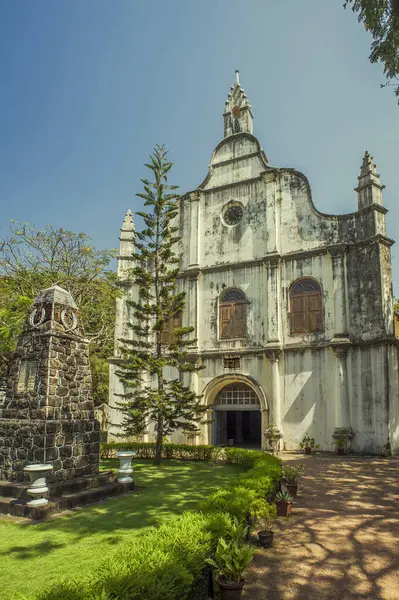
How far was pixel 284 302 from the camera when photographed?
17359 mm

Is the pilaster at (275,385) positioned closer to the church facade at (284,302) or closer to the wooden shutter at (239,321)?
the church facade at (284,302)

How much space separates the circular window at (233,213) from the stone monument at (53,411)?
11.0 meters

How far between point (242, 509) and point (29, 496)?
4.47 metres

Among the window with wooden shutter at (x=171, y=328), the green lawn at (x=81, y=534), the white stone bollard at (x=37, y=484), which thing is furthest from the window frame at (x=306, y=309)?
the white stone bollard at (x=37, y=484)

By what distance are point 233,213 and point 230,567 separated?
1674cm

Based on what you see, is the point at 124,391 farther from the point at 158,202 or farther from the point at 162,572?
the point at 162,572

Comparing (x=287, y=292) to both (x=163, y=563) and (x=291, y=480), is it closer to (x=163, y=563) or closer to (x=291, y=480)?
(x=291, y=480)

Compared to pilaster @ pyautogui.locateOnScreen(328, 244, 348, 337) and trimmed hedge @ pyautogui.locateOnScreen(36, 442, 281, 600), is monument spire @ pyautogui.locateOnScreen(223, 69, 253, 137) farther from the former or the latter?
trimmed hedge @ pyautogui.locateOnScreen(36, 442, 281, 600)

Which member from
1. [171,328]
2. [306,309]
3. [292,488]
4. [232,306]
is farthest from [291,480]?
[171,328]

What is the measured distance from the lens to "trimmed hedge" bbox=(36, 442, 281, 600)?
3.30 meters

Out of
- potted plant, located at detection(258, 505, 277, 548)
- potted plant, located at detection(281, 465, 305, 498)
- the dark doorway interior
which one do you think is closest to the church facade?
the dark doorway interior

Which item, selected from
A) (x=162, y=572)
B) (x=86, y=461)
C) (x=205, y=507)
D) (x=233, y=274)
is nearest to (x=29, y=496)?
(x=86, y=461)

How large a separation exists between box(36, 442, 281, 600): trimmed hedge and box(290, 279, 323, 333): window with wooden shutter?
11111mm

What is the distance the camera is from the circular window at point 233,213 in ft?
63.5
